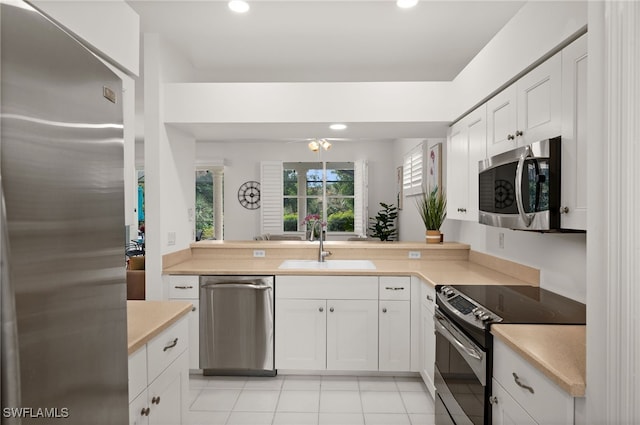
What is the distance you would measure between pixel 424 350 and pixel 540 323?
1229 millimetres

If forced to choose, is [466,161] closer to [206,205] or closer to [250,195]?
Answer: [250,195]

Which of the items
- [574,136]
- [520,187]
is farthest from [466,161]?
[574,136]

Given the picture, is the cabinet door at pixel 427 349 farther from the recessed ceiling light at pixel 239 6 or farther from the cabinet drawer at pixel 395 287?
the recessed ceiling light at pixel 239 6

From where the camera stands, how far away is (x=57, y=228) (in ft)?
2.24

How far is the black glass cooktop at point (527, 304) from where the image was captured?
1.56 metres

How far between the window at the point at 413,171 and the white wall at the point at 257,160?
1.06 metres

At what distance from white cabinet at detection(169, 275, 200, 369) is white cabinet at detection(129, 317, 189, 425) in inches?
41.2

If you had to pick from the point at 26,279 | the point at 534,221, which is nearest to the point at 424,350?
the point at 534,221

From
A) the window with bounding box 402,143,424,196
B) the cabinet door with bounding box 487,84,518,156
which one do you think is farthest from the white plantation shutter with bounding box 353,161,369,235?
the cabinet door with bounding box 487,84,518,156

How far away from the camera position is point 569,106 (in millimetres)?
1436

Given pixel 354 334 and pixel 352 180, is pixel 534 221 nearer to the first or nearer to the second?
pixel 354 334

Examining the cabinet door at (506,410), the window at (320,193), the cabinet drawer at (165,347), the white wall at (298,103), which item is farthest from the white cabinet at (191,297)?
the window at (320,193)

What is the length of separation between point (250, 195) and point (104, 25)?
5.58 meters

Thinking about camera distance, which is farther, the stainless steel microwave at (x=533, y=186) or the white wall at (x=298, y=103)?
the white wall at (x=298, y=103)
